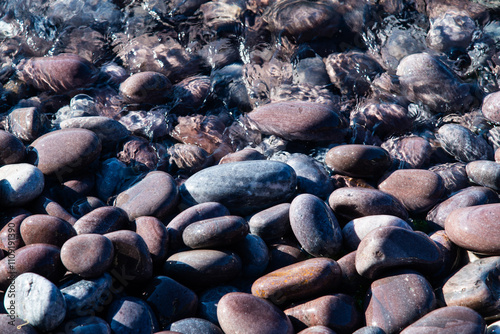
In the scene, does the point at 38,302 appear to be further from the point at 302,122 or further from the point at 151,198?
the point at 302,122

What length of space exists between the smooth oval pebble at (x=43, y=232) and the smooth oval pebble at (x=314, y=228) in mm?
1716

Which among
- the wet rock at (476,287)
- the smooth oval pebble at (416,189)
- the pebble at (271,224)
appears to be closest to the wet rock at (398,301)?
the wet rock at (476,287)

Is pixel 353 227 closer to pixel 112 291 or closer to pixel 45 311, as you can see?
pixel 112 291

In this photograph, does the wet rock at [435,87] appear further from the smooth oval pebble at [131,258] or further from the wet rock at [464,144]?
the smooth oval pebble at [131,258]

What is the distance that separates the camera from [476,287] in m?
2.91

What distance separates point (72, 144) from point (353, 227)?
2.67m

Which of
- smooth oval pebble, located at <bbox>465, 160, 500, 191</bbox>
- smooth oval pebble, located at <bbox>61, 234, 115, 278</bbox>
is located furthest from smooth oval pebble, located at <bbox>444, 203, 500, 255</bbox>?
smooth oval pebble, located at <bbox>61, 234, 115, 278</bbox>

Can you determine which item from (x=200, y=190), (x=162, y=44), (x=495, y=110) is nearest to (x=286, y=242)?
(x=200, y=190)

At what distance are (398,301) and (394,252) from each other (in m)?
0.32

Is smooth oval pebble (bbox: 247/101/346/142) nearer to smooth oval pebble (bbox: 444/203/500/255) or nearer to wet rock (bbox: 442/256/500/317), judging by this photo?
smooth oval pebble (bbox: 444/203/500/255)

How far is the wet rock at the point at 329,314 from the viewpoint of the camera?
2.87m

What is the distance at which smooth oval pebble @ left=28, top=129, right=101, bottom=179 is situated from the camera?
13.4ft

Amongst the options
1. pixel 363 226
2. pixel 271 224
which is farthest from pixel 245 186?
pixel 363 226

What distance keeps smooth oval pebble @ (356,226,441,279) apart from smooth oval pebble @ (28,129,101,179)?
2637 mm
